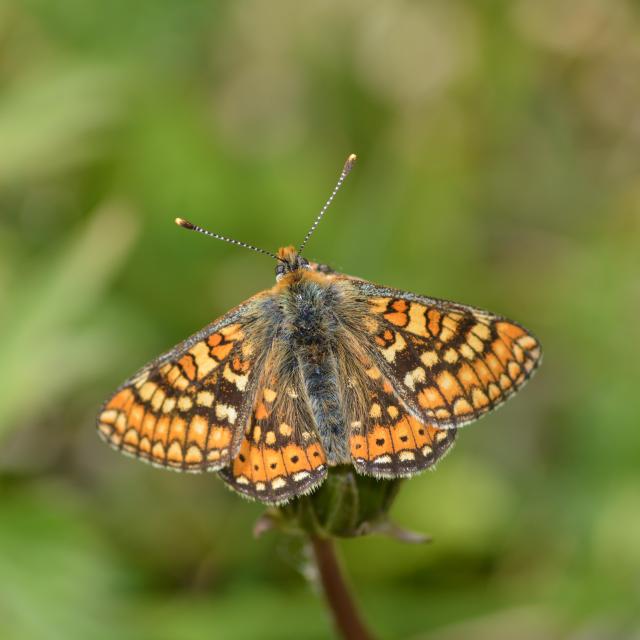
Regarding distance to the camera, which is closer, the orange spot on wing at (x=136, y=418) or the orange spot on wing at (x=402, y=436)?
the orange spot on wing at (x=402, y=436)

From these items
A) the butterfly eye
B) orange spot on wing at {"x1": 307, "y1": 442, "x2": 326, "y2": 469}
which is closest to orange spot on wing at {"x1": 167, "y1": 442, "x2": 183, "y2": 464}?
orange spot on wing at {"x1": 307, "y1": 442, "x2": 326, "y2": 469}

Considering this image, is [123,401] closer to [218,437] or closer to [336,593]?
[218,437]

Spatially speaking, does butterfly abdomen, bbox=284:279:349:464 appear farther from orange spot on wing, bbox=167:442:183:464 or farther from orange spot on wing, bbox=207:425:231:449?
orange spot on wing, bbox=167:442:183:464

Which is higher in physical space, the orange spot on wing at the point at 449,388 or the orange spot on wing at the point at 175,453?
the orange spot on wing at the point at 449,388

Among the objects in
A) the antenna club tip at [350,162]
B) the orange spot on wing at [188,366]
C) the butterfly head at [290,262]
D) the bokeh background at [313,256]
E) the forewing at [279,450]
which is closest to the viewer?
the forewing at [279,450]

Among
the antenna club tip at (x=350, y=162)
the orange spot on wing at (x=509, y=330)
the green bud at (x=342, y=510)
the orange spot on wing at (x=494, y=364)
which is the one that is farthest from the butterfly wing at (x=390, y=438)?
the antenna club tip at (x=350, y=162)

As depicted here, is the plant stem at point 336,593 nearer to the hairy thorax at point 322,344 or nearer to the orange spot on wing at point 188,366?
the hairy thorax at point 322,344

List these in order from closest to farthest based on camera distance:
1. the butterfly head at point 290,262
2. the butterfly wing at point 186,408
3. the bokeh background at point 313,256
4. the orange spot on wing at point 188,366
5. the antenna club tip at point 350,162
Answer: the butterfly wing at point 186,408
the orange spot on wing at point 188,366
the butterfly head at point 290,262
the antenna club tip at point 350,162
the bokeh background at point 313,256
